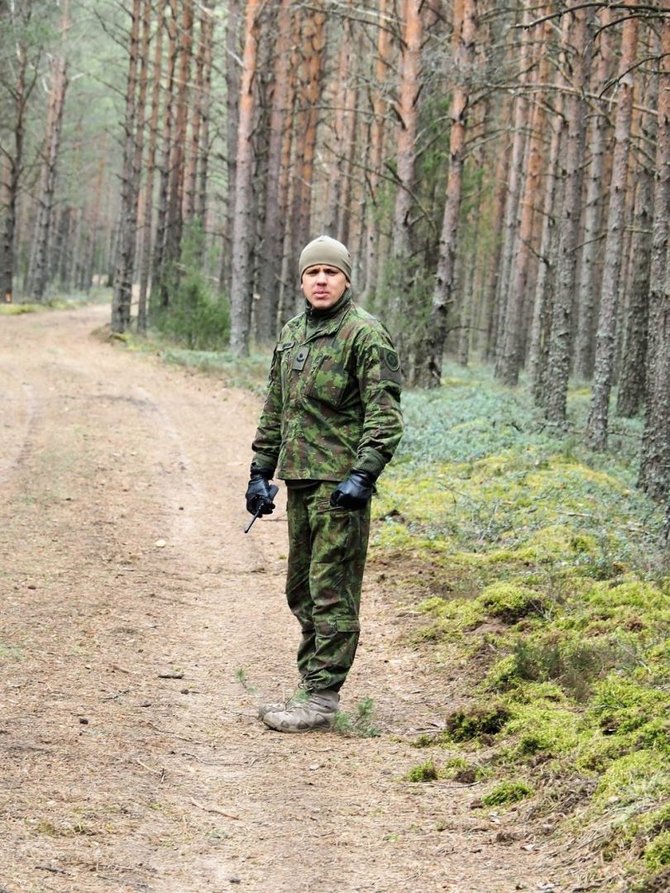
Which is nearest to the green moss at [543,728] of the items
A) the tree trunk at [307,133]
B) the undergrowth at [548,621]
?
the undergrowth at [548,621]

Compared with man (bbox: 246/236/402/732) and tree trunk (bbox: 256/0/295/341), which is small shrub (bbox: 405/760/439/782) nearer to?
man (bbox: 246/236/402/732)

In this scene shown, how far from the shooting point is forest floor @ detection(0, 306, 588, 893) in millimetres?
3883

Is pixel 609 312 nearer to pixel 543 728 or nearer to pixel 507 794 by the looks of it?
pixel 543 728

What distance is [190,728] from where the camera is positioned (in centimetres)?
540

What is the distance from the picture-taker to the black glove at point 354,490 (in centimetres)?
525

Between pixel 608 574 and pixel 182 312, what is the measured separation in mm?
19663

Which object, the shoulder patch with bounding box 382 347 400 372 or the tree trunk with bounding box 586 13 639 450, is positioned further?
the tree trunk with bounding box 586 13 639 450

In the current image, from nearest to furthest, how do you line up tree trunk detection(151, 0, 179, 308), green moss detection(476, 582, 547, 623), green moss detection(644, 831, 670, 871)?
green moss detection(644, 831, 670, 871), green moss detection(476, 582, 547, 623), tree trunk detection(151, 0, 179, 308)

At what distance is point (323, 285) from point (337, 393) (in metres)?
0.55

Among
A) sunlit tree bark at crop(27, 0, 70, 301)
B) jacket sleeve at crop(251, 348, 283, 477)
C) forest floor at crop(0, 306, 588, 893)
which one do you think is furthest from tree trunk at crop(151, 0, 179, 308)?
jacket sleeve at crop(251, 348, 283, 477)

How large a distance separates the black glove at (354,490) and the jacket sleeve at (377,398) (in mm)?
36

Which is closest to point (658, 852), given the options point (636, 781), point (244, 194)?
point (636, 781)

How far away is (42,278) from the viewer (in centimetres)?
4319

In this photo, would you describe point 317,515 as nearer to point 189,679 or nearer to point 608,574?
point 189,679
